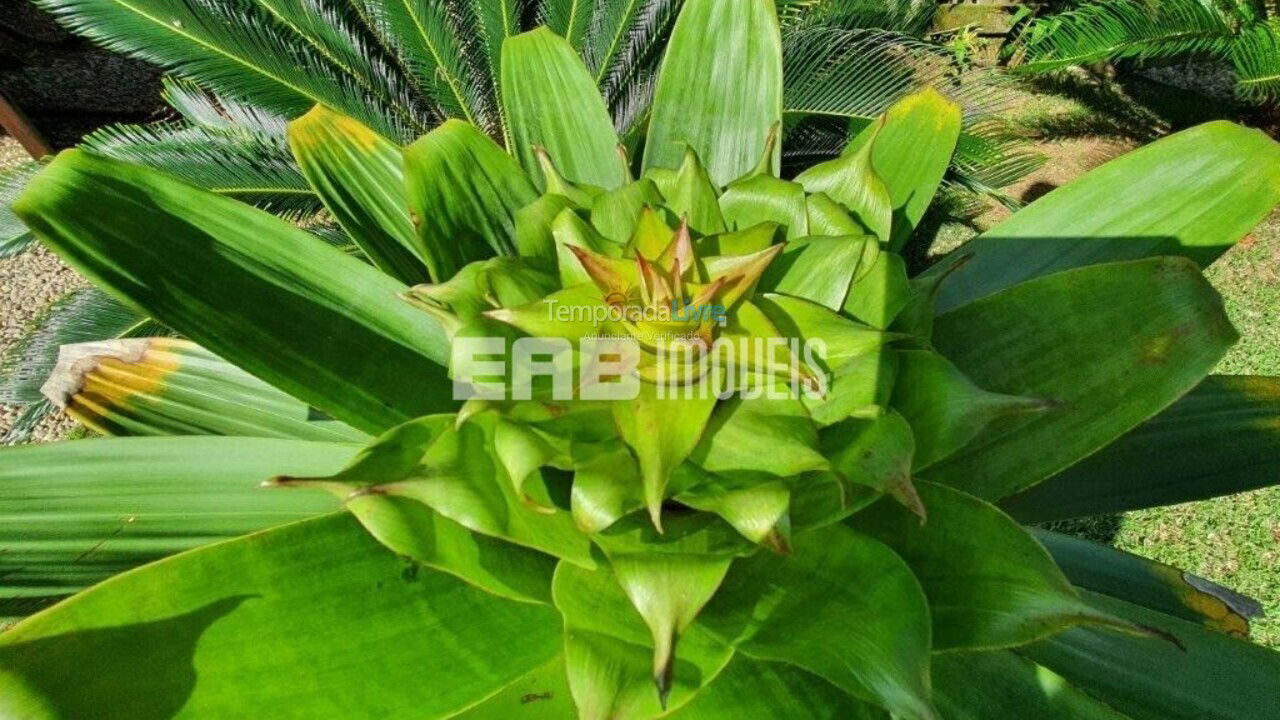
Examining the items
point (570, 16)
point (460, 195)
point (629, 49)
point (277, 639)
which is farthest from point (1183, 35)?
point (277, 639)

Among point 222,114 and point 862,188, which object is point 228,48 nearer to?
point 222,114

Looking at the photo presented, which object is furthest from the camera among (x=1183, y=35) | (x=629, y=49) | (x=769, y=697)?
(x=1183, y=35)

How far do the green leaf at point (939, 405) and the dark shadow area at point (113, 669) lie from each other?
64 cm

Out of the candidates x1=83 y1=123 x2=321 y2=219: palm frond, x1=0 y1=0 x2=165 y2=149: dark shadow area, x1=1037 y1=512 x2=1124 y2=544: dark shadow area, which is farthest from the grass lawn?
x1=0 y1=0 x2=165 y2=149: dark shadow area

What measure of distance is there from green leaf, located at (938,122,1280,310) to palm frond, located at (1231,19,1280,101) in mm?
2963

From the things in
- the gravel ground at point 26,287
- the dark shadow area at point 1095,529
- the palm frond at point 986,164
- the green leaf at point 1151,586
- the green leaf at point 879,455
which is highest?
the green leaf at point 879,455

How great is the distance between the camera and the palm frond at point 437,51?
103 inches

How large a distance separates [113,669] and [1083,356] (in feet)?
3.01

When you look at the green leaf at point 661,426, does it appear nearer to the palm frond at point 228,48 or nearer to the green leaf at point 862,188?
the green leaf at point 862,188

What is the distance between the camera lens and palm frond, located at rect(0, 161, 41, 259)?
2283 mm

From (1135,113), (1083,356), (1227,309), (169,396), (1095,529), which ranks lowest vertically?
(1095,529)

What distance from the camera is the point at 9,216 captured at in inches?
95.6

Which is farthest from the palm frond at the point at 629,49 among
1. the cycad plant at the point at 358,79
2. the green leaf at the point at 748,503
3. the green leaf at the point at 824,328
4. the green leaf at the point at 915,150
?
the green leaf at the point at 748,503

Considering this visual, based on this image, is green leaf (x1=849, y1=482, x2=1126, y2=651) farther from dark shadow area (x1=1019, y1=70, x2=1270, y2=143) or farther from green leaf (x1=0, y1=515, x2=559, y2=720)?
dark shadow area (x1=1019, y1=70, x2=1270, y2=143)
